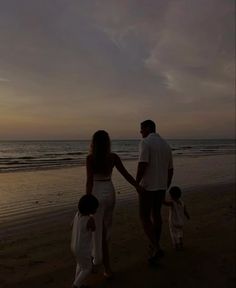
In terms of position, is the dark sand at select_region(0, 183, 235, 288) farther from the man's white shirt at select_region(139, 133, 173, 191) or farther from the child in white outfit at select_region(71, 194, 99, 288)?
the man's white shirt at select_region(139, 133, 173, 191)

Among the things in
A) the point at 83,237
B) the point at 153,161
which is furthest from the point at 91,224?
→ the point at 153,161

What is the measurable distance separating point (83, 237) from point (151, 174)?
1.48 metres

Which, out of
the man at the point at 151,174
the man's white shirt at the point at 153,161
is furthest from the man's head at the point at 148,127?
the man's white shirt at the point at 153,161

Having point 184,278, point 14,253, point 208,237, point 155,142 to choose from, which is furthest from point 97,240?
point 208,237

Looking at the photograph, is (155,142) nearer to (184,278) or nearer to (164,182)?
(164,182)

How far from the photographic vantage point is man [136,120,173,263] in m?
5.02

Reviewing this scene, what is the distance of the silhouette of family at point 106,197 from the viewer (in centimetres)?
396

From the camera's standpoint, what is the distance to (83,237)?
394 centimetres

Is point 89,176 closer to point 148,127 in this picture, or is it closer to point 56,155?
point 148,127

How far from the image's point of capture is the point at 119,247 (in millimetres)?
Result: 5820

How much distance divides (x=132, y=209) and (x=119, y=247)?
353 centimetres

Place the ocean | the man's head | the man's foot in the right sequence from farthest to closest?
the ocean, the man's head, the man's foot

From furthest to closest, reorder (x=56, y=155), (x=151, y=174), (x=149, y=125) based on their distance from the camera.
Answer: (x=56, y=155), (x=149, y=125), (x=151, y=174)

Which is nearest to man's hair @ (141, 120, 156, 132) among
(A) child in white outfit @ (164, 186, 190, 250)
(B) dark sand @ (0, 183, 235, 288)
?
(A) child in white outfit @ (164, 186, 190, 250)
